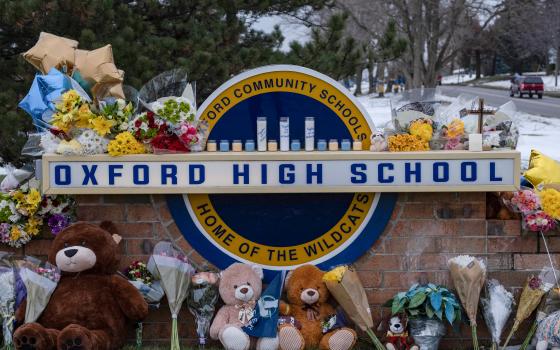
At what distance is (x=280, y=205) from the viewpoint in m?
5.01

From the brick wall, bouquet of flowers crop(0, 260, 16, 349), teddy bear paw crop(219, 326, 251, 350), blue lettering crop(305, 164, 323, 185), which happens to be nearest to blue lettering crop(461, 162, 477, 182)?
the brick wall

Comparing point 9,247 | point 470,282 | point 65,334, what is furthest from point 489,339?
point 9,247

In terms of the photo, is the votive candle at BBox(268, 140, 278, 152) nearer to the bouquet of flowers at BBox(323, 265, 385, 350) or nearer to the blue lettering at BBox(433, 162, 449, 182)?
the bouquet of flowers at BBox(323, 265, 385, 350)

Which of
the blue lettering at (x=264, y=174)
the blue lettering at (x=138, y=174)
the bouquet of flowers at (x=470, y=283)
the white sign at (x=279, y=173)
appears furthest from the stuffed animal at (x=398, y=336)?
the blue lettering at (x=138, y=174)

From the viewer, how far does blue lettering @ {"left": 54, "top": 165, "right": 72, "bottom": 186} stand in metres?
4.81

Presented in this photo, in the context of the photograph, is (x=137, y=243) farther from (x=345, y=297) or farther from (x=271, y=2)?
(x=271, y=2)

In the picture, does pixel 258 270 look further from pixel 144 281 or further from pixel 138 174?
pixel 138 174

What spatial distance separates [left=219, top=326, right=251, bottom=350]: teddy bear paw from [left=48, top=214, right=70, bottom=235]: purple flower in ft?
4.11

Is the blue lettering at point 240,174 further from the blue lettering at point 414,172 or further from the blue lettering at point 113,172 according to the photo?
the blue lettering at point 414,172

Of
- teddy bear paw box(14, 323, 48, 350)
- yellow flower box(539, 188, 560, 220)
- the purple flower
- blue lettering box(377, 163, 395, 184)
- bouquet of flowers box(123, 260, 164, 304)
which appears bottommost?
teddy bear paw box(14, 323, 48, 350)

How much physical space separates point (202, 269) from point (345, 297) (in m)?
0.95

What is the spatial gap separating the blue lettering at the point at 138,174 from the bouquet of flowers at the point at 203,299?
651 millimetres

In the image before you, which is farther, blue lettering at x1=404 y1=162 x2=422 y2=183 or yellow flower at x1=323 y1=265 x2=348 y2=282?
blue lettering at x1=404 y1=162 x2=422 y2=183

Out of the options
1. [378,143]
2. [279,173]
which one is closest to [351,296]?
[279,173]
